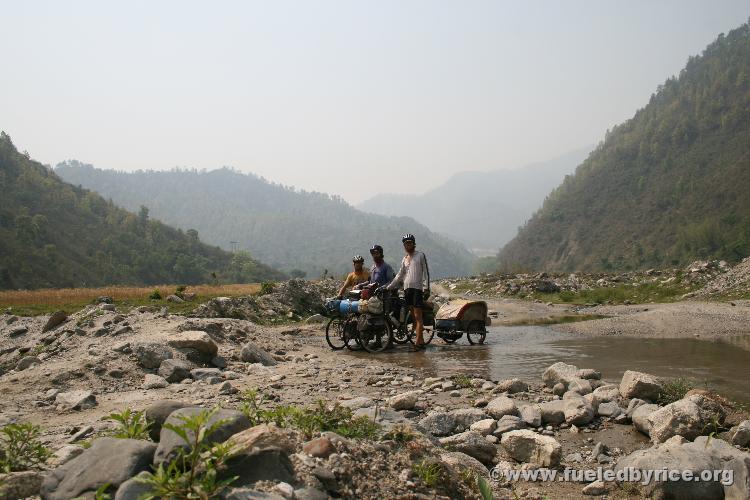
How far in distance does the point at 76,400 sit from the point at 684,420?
24.8 ft

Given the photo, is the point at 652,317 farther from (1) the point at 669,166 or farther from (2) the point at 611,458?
(1) the point at 669,166

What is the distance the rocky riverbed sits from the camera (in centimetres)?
324

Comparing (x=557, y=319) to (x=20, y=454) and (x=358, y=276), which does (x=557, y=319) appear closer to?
(x=358, y=276)

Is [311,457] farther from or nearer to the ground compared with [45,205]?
nearer to the ground

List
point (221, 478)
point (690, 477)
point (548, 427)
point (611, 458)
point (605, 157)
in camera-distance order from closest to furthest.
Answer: point (221, 478)
point (690, 477)
point (611, 458)
point (548, 427)
point (605, 157)

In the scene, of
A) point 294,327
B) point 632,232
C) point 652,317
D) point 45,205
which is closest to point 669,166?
point 632,232

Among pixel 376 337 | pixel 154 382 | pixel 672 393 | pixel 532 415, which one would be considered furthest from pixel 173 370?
pixel 672 393

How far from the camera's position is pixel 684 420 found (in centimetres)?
542

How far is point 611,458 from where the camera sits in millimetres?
5090

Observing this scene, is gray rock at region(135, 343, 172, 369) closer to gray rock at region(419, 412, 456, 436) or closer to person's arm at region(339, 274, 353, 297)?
person's arm at region(339, 274, 353, 297)

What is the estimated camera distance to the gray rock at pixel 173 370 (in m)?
8.61

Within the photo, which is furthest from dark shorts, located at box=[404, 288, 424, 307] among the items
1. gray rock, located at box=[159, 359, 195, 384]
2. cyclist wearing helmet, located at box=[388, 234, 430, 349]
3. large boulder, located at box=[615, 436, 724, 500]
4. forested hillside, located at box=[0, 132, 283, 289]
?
forested hillside, located at box=[0, 132, 283, 289]

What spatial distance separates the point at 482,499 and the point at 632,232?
91.5 m

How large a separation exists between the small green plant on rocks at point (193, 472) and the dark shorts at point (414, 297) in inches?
351
